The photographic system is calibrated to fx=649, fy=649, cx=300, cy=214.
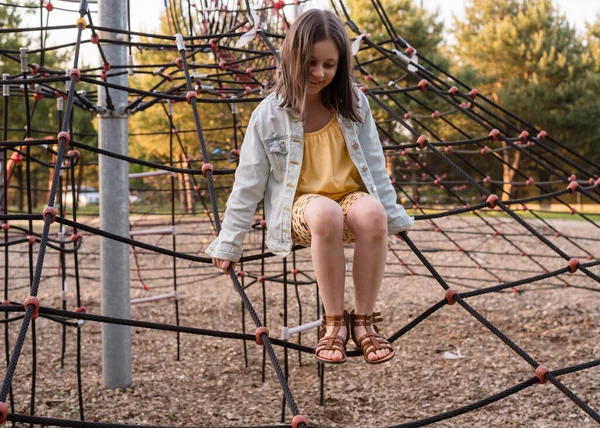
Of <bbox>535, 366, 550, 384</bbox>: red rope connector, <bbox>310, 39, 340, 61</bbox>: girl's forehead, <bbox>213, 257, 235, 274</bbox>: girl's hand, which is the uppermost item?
<bbox>310, 39, 340, 61</bbox>: girl's forehead

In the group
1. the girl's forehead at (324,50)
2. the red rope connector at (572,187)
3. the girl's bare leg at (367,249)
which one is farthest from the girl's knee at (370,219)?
the red rope connector at (572,187)

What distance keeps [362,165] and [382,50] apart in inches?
58.3

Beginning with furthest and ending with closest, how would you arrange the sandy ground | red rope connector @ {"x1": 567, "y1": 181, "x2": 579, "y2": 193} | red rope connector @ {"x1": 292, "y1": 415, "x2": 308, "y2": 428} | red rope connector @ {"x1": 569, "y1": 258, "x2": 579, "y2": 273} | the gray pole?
the gray pole, the sandy ground, red rope connector @ {"x1": 567, "y1": 181, "x2": 579, "y2": 193}, red rope connector @ {"x1": 569, "y1": 258, "x2": 579, "y2": 273}, red rope connector @ {"x1": 292, "y1": 415, "x2": 308, "y2": 428}

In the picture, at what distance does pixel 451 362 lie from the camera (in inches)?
145

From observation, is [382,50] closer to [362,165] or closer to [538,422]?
[362,165]

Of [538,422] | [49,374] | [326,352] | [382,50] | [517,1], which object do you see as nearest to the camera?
[326,352]

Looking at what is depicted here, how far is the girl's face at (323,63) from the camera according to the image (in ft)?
5.79

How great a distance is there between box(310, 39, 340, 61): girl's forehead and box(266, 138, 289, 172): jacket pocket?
0.85 ft

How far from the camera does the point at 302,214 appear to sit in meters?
1.76

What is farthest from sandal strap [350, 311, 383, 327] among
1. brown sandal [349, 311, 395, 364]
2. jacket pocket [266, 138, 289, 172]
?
jacket pocket [266, 138, 289, 172]

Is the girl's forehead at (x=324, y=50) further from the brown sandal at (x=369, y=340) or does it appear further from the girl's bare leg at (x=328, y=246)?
the brown sandal at (x=369, y=340)

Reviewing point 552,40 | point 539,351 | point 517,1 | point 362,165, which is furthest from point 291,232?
point 517,1

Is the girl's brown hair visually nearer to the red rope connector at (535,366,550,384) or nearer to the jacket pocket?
the jacket pocket

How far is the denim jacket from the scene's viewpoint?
6.01 feet
